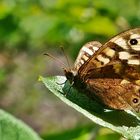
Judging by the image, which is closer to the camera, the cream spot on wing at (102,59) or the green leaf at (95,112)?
the green leaf at (95,112)

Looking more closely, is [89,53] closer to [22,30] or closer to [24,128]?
[24,128]

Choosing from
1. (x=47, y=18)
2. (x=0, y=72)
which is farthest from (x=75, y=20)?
(x=0, y=72)

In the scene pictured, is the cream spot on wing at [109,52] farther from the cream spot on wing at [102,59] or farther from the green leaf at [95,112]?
the green leaf at [95,112]

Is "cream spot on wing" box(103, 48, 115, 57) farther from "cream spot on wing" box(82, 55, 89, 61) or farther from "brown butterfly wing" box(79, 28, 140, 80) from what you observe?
"cream spot on wing" box(82, 55, 89, 61)

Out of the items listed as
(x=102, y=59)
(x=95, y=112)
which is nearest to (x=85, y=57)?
(x=102, y=59)

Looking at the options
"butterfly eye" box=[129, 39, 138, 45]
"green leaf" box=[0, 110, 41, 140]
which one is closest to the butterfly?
"butterfly eye" box=[129, 39, 138, 45]

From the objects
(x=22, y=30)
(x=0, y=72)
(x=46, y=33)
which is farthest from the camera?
(x=22, y=30)

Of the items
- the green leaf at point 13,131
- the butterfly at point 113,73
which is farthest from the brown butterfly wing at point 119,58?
the green leaf at point 13,131
